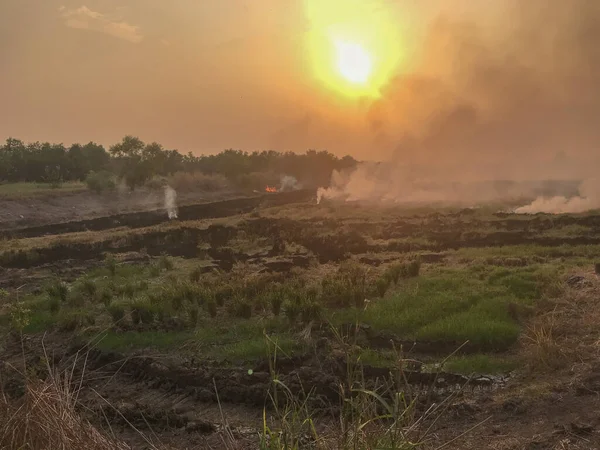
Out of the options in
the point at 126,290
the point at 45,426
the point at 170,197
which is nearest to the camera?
the point at 45,426

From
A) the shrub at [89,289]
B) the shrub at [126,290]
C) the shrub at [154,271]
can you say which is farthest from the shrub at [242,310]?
the shrub at [154,271]

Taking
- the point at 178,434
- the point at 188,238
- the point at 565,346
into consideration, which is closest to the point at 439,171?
the point at 188,238

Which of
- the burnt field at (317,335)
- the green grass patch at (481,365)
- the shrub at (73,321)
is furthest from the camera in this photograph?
the shrub at (73,321)

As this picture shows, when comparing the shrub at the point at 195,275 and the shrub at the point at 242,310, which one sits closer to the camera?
the shrub at the point at 242,310

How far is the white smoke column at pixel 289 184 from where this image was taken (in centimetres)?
10765

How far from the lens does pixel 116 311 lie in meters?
16.1

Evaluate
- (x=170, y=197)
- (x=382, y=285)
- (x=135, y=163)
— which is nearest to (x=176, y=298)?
(x=382, y=285)

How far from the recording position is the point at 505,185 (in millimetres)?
74812

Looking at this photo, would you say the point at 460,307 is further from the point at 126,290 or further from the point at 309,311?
the point at 126,290

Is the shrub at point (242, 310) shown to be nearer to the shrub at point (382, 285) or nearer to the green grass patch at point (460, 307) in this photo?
the green grass patch at point (460, 307)

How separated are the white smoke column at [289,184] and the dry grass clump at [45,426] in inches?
3948

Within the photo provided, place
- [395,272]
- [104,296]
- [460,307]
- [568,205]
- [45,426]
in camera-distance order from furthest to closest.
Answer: [568,205] → [395,272] → [104,296] → [460,307] → [45,426]

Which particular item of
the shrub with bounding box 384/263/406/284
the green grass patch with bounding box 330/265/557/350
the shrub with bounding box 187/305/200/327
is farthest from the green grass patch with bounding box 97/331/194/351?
the shrub with bounding box 384/263/406/284

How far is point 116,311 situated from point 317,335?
7184mm
